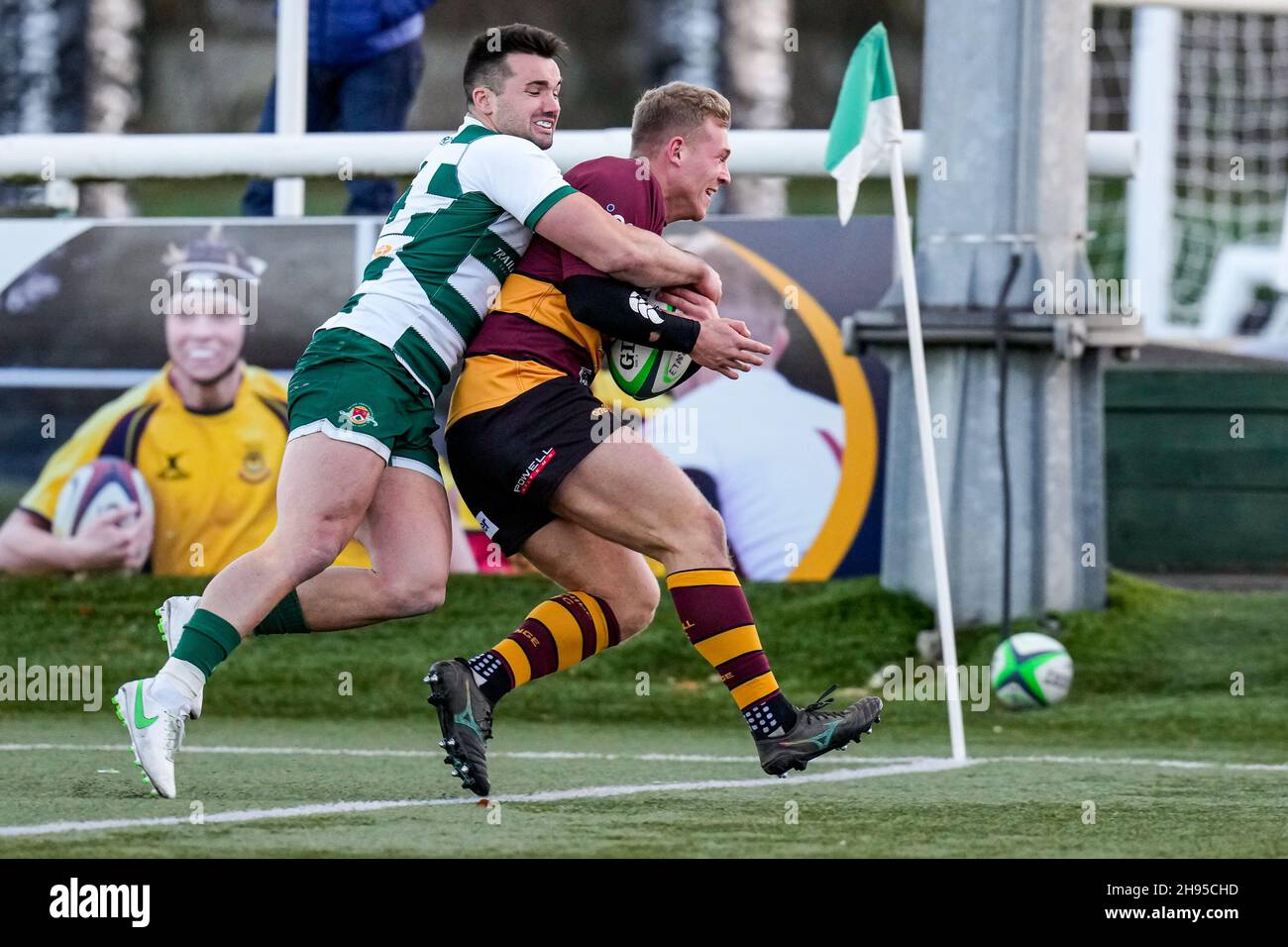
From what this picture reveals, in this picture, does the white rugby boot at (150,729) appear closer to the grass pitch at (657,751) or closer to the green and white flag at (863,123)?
the grass pitch at (657,751)

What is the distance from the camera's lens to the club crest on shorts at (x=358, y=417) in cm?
482

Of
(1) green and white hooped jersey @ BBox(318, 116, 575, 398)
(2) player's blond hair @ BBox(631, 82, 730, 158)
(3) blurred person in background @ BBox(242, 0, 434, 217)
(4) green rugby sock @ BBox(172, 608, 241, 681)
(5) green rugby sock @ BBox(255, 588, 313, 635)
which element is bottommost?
(4) green rugby sock @ BBox(172, 608, 241, 681)

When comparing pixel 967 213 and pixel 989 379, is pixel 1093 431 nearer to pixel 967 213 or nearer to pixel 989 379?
pixel 989 379

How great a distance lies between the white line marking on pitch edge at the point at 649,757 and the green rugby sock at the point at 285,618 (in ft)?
4.33

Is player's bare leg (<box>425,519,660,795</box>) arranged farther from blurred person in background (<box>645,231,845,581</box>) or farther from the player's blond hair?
blurred person in background (<box>645,231,845,581</box>)

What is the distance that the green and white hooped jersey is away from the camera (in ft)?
16.1

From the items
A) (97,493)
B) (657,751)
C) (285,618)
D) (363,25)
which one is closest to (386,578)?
(285,618)

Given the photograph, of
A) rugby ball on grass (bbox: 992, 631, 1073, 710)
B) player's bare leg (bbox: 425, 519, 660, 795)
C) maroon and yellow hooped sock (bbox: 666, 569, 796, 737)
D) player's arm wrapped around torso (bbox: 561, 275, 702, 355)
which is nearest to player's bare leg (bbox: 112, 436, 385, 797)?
player's bare leg (bbox: 425, 519, 660, 795)

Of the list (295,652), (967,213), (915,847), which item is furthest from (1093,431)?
(915,847)

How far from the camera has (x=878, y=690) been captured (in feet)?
26.5

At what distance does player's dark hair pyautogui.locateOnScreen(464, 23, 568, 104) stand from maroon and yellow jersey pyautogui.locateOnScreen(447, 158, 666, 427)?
11.9 inches

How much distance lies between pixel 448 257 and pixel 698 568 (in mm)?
951

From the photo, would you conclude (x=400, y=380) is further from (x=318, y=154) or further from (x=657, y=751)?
(x=318, y=154)

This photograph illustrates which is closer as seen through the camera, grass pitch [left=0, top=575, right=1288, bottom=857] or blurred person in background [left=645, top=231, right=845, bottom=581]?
grass pitch [left=0, top=575, right=1288, bottom=857]
